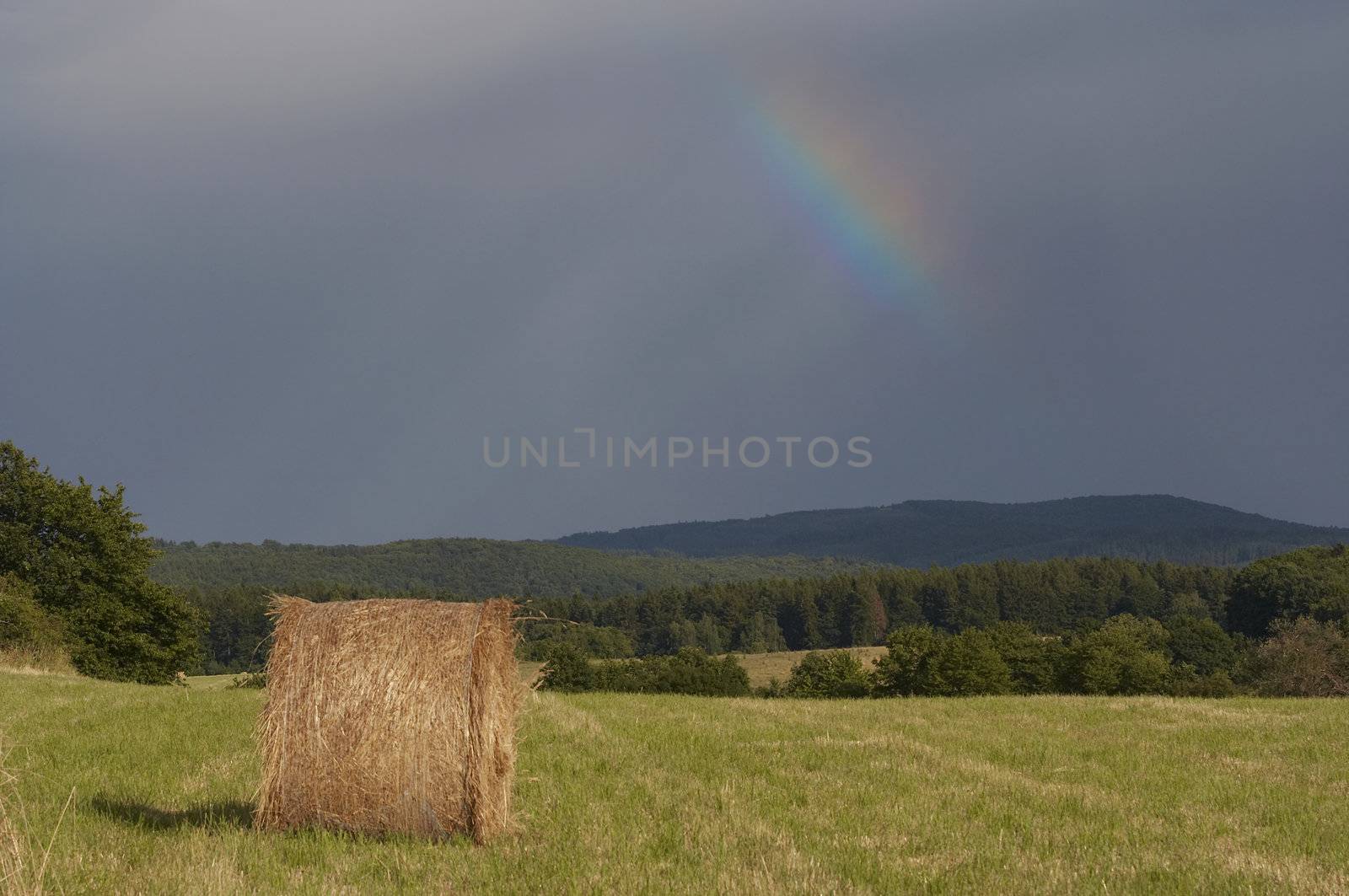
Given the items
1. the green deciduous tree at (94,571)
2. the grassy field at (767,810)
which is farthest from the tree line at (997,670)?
the grassy field at (767,810)

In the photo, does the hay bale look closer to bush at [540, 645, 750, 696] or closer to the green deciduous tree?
bush at [540, 645, 750, 696]

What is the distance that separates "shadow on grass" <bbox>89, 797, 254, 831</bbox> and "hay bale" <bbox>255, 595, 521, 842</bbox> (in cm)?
52

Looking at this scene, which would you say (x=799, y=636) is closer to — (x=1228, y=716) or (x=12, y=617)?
(x=12, y=617)

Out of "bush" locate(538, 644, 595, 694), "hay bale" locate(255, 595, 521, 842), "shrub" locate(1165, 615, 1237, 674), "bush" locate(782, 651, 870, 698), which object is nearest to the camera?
"hay bale" locate(255, 595, 521, 842)

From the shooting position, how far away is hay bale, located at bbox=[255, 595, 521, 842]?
937cm

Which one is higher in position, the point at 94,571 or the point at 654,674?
the point at 94,571

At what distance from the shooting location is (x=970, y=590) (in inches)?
5586

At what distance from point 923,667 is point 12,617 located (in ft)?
116

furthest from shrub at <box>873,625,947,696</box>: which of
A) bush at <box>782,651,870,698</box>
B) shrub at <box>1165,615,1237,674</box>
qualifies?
shrub at <box>1165,615,1237,674</box>

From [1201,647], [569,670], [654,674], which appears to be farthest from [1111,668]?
[1201,647]

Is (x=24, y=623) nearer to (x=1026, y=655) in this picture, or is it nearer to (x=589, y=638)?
(x=1026, y=655)

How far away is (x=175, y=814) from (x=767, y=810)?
531 centimetres

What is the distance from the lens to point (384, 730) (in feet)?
31.0

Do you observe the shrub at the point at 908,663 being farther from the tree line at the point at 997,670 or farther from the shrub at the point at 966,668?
the shrub at the point at 966,668
